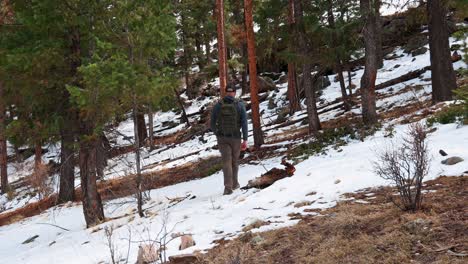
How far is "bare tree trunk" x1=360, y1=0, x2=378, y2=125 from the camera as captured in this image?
1184cm

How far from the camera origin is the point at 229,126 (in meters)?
8.69

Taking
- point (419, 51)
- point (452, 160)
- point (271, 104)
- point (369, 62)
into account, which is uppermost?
point (419, 51)

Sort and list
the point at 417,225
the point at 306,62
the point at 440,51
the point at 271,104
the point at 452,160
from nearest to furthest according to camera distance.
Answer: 1. the point at 417,225
2. the point at 452,160
3. the point at 440,51
4. the point at 306,62
5. the point at 271,104

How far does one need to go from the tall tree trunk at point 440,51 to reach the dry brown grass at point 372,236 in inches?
315

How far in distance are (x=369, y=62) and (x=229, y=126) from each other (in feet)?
18.1

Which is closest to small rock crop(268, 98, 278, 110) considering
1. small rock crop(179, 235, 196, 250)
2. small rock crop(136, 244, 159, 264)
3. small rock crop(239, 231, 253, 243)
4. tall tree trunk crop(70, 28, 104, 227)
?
tall tree trunk crop(70, 28, 104, 227)

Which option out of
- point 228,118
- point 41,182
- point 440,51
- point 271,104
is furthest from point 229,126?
point 271,104

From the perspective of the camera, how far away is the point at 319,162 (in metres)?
9.66

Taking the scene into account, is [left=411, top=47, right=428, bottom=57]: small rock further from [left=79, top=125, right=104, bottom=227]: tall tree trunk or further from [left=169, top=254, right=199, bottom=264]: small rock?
[left=169, top=254, right=199, bottom=264]: small rock

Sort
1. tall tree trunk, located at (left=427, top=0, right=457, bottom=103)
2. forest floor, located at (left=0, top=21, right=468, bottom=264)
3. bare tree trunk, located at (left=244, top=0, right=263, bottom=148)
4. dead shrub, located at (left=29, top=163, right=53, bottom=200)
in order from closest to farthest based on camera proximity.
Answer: forest floor, located at (left=0, top=21, right=468, bottom=264) < tall tree trunk, located at (left=427, top=0, right=457, bottom=103) < bare tree trunk, located at (left=244, top=0, right=263, bottom=148) < dead shrub, located at (left=29, top=163, right=53, bottom=200)

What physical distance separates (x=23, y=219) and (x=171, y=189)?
5451 mm

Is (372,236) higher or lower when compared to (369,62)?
lower

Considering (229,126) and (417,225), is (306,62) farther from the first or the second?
(417,225)

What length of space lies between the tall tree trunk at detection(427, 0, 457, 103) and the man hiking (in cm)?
758
